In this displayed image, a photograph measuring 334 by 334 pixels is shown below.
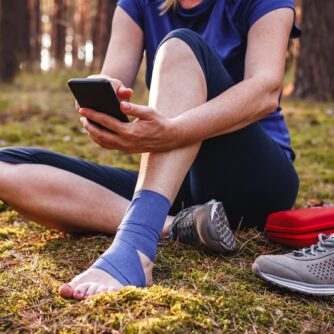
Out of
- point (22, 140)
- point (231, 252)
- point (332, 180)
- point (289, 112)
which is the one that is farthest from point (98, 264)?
point (289, 112)

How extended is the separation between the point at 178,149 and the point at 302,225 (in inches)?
23.2

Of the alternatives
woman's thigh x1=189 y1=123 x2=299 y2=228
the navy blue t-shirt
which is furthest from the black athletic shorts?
the navy blue t-shirt

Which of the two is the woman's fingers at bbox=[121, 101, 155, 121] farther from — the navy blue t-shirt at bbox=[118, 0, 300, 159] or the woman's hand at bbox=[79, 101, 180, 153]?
the navy blue t-shirt at bbox=[118, 0, 300, 159]

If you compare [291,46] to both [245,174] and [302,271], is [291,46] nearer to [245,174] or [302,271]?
[245,174]

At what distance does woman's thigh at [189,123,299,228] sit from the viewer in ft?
6.83

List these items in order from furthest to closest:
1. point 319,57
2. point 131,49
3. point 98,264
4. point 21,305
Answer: point 319,57 < point 131,49 < point 98,264 < point 21,305

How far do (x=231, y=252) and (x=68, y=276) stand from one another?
63 centimetres

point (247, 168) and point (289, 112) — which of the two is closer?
point (247, 168)

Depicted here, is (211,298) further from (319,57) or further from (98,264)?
(319,57)

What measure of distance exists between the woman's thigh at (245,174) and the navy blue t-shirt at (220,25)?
8.6 inches

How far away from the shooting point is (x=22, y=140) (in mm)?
4488

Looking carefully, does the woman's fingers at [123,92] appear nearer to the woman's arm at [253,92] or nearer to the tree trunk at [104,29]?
the woman's arm at [253,92]

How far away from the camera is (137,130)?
1.77 meters

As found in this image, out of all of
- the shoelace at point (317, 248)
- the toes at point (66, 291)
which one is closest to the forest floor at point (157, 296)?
the toes at point (66, 291)
